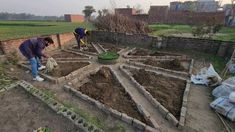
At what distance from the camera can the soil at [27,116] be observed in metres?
3.64

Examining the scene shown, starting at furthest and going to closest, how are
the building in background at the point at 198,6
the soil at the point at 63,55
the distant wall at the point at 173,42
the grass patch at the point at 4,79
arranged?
1. the building in background at the point at 198,6
2. the soil at the point at 63,55
3. the distant wall at the point at 173,42
4. the grass patch at the point at 4,79

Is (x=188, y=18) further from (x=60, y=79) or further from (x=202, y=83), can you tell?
(x=60, y=79)

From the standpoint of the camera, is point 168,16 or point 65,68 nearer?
point 65,68

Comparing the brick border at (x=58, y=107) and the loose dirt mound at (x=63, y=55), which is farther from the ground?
the loose dirt mound at (x=63, y=55)

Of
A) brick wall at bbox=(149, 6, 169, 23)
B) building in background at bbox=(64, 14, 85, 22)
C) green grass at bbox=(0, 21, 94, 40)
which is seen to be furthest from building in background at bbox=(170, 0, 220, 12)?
building in background at bbox=(64, 14, 85, 22)

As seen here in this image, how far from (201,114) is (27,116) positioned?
14.1ft

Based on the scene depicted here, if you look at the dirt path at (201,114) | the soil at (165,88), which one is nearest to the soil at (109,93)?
the soil at (165,88)

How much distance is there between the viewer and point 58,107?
4207 millimetres

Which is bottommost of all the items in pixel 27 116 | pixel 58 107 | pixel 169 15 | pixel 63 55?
pixel 27 116

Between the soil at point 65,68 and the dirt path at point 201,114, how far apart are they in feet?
14.8

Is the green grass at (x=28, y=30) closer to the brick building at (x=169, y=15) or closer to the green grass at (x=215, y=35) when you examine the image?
the green grass at (x=215, y=35)

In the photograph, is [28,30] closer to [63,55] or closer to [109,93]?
[63,55]

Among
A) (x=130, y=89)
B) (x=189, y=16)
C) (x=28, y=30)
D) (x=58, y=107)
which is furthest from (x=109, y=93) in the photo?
(x=189, y=16)

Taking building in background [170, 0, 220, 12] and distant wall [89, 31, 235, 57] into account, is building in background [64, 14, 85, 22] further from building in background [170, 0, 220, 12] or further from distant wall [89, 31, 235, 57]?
distant wall [89, 31, 235, 57]
